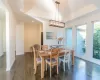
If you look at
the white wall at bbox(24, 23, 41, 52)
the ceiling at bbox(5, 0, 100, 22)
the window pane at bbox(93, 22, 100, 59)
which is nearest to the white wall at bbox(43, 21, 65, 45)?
the ceiling at bbox(5, 0, 100, 22)

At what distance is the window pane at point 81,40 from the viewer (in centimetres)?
693

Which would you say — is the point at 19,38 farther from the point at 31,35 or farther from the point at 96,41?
the point at 96,41

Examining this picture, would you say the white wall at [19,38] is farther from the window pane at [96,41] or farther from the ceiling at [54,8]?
the window pane at [96,41]

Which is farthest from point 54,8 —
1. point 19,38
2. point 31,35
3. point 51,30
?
point 31,35

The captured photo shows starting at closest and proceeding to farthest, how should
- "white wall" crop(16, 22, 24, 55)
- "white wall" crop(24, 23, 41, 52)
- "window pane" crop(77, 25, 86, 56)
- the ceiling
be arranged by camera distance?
the ceiling
"window pane" crop(77, 25, 86, 56)
"white wall" crop(16, 22, 24, 55)
"white wall" crop(24, 23, 41, 52)

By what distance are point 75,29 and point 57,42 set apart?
1.94 metres

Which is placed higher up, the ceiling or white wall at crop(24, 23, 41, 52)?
the ceiling

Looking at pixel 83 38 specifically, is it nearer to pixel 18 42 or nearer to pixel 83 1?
pixel 83 1

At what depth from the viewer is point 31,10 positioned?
21.8 ft

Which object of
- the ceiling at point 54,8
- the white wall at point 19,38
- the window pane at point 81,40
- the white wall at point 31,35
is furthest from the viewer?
the white wall at point 31,35

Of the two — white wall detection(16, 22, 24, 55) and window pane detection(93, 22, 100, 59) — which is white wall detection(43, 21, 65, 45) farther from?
window pane detection(93, 22, 100, 59)

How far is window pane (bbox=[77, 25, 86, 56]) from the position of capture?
273 inches

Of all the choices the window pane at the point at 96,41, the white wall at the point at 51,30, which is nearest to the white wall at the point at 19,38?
the white wall at the point at 51,30

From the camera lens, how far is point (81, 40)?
7316 mm
